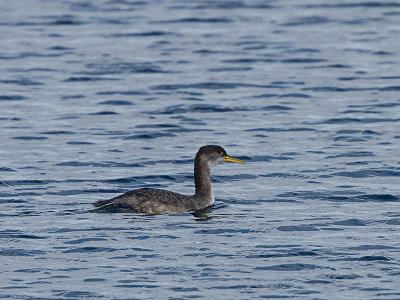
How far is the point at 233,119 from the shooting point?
27406 millimetres

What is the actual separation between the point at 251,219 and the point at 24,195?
4.15 meters

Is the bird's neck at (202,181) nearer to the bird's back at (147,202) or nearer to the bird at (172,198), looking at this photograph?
the bird at (172,198)

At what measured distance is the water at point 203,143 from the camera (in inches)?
599

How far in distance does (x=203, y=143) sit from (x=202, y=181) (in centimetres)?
520

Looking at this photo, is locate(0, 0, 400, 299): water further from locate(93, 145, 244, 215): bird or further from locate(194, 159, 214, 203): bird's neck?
locate(194, 159, 214, 203): bird's neck

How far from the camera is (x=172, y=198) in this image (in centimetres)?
1862

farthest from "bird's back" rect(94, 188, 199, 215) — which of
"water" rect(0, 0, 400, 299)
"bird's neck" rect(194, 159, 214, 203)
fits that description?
"bird's neck" rect(194, 159, 214, 203)

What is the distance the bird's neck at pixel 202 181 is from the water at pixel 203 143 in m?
0.40

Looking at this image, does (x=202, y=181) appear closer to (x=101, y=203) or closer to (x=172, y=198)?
(x=172, y=198)

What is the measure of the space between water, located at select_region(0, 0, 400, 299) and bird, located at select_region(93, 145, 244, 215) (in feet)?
0.58

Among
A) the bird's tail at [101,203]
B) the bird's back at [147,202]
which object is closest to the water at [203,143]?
the bird's back at [147,202]

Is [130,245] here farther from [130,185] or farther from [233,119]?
[233,119]

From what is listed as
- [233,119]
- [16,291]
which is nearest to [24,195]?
[16,291]

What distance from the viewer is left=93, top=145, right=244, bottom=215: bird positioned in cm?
1823
